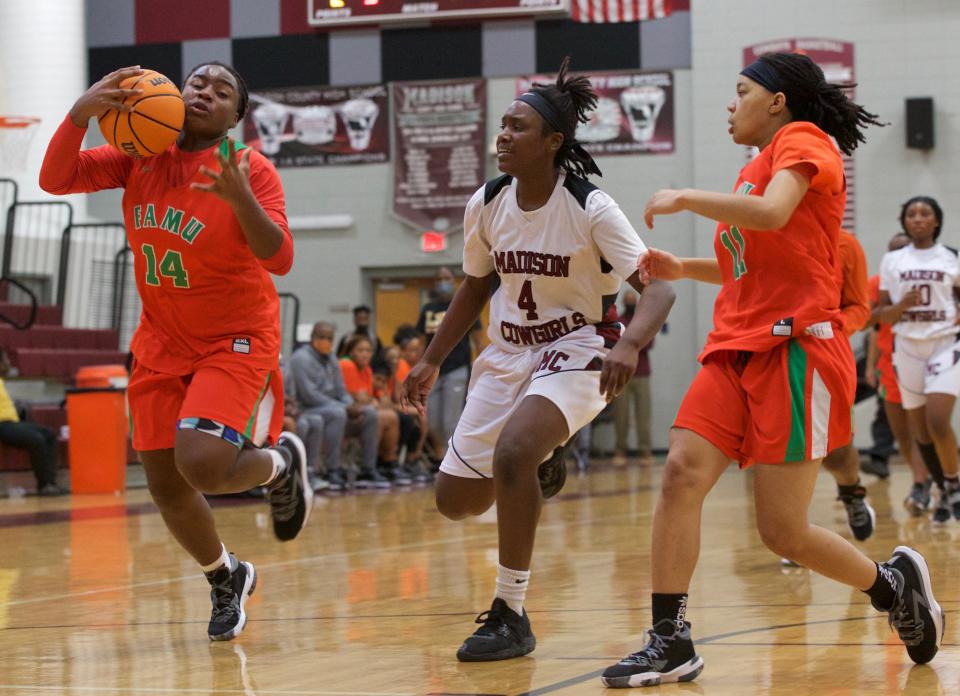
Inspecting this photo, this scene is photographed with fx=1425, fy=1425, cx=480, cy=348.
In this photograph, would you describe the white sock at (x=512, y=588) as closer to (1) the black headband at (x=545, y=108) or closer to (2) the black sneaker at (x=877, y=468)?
(1) the black headband at (x=545, y=108)

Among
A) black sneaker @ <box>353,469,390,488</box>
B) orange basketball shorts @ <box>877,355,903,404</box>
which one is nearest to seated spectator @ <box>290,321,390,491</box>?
black sneaker @ <box>353,469,390,488</box>

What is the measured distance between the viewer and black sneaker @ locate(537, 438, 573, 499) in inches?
183

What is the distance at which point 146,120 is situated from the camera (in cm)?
443

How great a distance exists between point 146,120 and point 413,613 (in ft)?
6.39

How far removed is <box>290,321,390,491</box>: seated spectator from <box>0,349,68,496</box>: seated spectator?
2.13 meters

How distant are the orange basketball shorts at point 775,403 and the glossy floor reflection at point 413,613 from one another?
1.97 ft

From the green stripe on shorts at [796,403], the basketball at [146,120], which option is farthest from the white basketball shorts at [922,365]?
the basketball at [146,120]

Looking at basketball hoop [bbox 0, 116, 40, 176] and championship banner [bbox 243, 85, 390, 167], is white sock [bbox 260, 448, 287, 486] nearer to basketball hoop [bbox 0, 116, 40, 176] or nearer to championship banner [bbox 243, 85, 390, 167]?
basketball hoop [bbox 0, 116, 40, 176]

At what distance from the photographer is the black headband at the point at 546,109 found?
4.44m

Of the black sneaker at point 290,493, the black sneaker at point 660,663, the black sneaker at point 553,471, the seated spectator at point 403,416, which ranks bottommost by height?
the seated spectator at point 403,416

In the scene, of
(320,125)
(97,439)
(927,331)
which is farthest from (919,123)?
(97,439)

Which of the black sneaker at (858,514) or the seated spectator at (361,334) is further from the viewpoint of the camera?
the seated spectator at (361,334)

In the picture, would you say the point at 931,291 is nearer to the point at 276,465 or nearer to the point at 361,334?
the point at 276,465

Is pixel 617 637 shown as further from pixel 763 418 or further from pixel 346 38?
pixel 346 38
